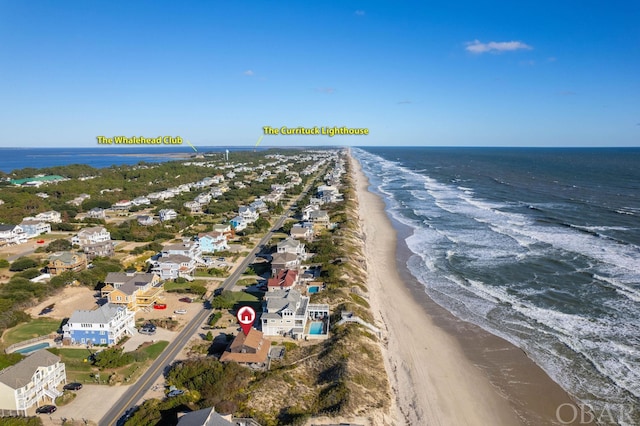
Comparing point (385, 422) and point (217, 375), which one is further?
point (217, 375)

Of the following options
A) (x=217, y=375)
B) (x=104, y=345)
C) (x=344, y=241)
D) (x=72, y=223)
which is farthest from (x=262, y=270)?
(x=72, y=223)

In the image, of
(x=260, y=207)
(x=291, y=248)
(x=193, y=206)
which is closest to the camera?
(x=291, y=248)

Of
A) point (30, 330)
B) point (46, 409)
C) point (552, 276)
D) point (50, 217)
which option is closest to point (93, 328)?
point (30, 330)

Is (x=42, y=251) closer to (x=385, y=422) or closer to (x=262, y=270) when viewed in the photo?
(x=262, y=270)

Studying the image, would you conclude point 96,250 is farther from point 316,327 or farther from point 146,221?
point 316,327

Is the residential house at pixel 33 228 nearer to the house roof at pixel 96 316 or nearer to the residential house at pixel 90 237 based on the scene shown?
the residential house at pixel 90 237

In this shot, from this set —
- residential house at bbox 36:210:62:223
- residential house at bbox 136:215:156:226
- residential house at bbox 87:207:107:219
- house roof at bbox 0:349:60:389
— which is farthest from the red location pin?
residential house at bbox 87:207:107:219

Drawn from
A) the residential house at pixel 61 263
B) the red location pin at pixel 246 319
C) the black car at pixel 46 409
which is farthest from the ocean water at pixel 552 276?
the residential house at pixel 61 263
